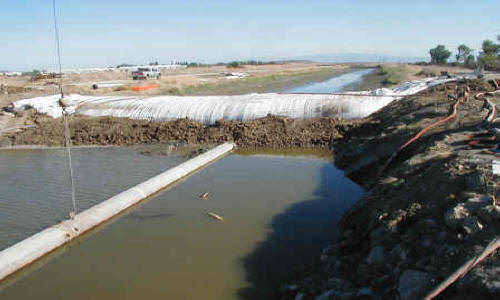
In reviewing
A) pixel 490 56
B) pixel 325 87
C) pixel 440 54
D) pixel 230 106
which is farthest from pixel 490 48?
pixel 440 54

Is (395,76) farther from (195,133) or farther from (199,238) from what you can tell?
(199,238)

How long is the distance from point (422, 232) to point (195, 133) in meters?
11.6

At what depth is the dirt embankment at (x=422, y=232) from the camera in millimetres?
3533

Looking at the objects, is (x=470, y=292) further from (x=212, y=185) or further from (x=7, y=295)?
(x=212, y=185)

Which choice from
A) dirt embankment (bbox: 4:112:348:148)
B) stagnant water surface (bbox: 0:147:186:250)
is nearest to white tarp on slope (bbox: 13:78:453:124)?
dirt embankment (bbox: 4:112:348:148)

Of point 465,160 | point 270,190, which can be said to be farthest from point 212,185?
point 465,160

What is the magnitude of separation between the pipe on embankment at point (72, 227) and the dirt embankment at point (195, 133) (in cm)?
467

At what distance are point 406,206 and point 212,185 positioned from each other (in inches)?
216

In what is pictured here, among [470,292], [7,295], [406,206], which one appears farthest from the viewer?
[7,295]

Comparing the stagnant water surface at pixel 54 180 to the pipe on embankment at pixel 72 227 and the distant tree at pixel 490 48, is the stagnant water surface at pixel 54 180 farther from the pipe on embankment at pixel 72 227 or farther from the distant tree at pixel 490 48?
the distant tree at pixel 490 48

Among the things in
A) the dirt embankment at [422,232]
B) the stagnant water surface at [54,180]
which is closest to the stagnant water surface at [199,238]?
the stagnant water surface at [54,180]

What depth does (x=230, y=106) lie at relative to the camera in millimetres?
15945

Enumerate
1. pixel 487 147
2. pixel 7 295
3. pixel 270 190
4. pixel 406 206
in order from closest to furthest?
pixel 406 206
pixel 7 295
pixel 487 147
pixel 270 190

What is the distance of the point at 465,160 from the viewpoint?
216 inches
